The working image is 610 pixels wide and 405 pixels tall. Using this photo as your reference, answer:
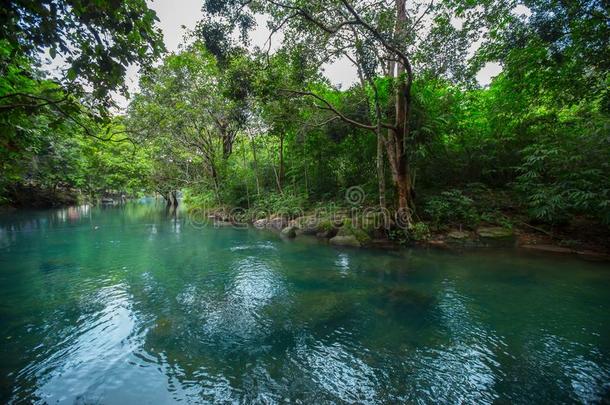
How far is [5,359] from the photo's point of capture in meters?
4.11

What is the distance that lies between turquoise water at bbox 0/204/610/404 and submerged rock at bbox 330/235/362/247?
2.43m

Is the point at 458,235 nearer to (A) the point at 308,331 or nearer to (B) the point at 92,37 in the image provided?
(A) the point at 308,331

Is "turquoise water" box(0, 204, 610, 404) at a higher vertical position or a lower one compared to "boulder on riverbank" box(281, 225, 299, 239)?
lower

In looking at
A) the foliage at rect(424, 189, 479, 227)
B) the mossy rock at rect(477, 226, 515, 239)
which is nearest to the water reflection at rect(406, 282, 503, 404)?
the mossy rock at rect(477, 226, 515, 239)

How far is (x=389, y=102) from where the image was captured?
13.9 metres

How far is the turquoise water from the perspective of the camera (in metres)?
3.65

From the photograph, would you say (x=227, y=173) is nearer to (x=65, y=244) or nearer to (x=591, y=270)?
(x=65, y=244)

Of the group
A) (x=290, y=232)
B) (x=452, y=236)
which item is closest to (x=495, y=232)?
(x=452, y=236)

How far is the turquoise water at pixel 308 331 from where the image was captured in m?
3.65

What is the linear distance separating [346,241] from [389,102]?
Answer: 23.7 ft

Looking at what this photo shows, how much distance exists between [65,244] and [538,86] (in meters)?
19.8

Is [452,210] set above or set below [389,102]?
below

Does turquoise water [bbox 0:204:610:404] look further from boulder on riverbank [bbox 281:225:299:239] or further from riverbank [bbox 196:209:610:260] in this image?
boulder on riverbank [bbox 281:225:299:239]

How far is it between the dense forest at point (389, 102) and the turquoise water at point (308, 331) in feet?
9.85
